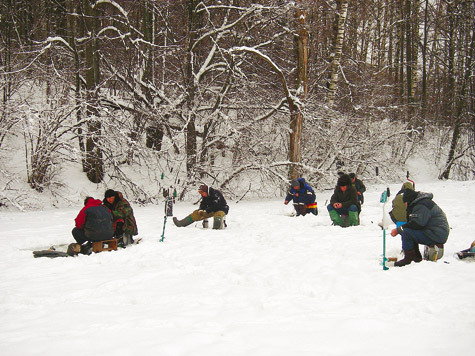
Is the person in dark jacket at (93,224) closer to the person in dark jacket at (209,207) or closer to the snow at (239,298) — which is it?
the snow at (239,298)

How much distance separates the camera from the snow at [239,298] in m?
3.40

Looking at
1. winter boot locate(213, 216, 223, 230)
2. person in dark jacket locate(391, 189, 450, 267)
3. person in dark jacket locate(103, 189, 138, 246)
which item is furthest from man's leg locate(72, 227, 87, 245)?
person in dark jacket locate(391, 189, 450, 267)

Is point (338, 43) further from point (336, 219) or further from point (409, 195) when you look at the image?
point (409, 195)

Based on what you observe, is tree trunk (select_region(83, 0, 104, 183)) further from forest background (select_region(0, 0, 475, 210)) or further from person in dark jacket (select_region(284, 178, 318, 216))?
person in dark jacket (select_region(284, 178, 318, 216))

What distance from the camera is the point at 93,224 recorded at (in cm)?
732

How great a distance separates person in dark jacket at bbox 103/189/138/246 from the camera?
7859 millimetres

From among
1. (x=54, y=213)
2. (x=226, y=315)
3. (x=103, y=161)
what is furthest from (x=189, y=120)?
(x=226, y=315)

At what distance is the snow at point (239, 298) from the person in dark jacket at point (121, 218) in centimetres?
30

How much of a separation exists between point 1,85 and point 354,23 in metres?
19.8

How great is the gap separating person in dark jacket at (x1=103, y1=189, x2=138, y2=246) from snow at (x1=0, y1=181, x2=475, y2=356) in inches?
11.8

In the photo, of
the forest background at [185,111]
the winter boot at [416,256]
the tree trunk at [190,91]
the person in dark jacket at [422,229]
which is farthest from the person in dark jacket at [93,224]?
the tree trunk at [190,91]

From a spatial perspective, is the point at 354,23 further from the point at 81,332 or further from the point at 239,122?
the point at 81,332

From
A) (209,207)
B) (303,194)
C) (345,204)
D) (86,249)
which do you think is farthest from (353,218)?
(86,249)

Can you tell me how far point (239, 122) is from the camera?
15.6 metres
